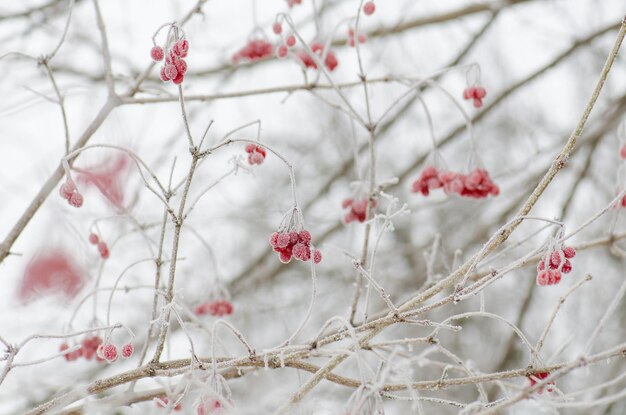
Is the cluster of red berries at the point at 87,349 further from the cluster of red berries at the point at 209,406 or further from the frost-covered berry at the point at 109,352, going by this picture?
the cluster of red berries at the point at 209,406

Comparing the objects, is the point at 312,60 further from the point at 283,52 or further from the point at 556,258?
the point at 556,258

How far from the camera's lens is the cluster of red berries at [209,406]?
155 cm

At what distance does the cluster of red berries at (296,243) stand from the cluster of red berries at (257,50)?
119 cm

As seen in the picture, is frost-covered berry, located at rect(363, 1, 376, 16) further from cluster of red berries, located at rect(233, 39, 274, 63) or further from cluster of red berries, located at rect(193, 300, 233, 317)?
cluster of red berries, located at rect(193, 300, 233, 317)

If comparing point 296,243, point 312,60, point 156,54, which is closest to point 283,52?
point 312,60

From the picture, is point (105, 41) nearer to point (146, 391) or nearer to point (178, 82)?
point (178, 82)

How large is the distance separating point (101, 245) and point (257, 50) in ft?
2.98

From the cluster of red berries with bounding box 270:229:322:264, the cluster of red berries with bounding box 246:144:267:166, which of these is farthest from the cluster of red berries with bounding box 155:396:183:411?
the cluster of red berries with bounding box 246:144:267:166

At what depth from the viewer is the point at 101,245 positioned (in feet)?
7.45

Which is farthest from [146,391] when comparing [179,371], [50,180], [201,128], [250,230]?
[250,230]

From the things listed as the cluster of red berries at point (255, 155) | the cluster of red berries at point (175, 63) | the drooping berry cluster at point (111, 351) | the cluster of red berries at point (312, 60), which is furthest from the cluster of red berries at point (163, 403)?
the cluster of red berries at point (312, 60)

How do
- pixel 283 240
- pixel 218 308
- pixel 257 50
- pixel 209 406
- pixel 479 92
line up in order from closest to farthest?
pixel 209 406 < pixel 283 240 < pixel 479 92 < pixel 218 308 < pixel 257 50

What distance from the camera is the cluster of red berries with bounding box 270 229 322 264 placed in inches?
66.6

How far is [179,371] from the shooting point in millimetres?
1669
